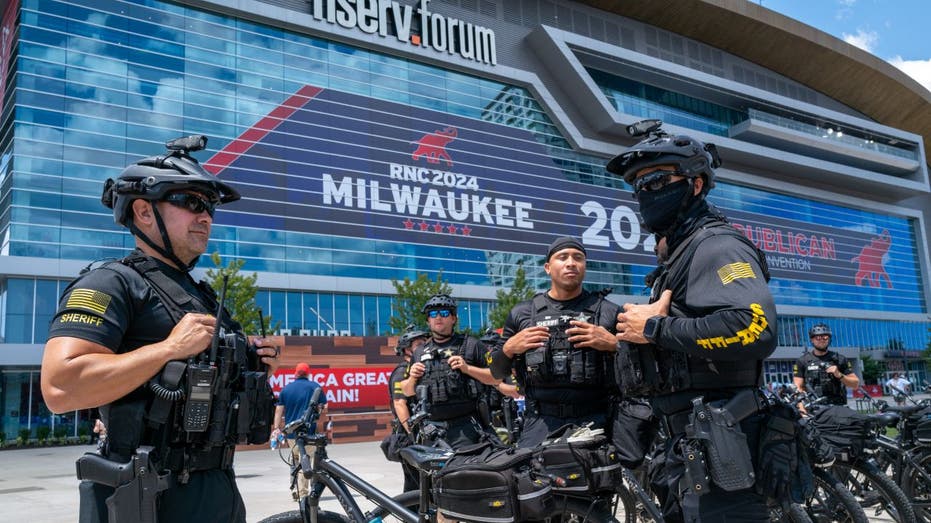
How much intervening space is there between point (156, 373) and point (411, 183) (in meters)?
39.5

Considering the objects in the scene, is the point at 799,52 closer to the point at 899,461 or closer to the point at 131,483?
the point at 899,461

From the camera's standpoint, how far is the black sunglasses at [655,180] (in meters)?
3.42

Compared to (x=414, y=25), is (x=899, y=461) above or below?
→ below

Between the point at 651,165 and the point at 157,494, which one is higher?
the point at 651,165

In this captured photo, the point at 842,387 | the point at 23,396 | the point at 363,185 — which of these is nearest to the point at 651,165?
the point at 842,387

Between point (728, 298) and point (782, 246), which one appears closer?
point (728, 298)

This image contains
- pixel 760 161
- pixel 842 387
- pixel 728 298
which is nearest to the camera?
pixel 728 298

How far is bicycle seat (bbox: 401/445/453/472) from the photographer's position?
3740 millimetres

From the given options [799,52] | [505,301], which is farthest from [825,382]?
[799,52]

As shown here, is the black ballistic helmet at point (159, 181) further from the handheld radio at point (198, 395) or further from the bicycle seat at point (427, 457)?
the bicycle seat at point (427, 457)

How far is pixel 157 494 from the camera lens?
8.04 ft

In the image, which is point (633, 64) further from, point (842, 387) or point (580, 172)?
point (842, 387)

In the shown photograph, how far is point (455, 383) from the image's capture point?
6395mm

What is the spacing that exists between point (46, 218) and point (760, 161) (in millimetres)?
53836
